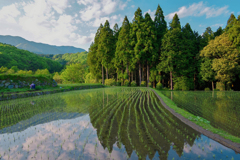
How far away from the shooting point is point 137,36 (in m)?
22.5

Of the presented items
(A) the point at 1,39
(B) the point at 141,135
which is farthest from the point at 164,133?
(A) the point at 1,39

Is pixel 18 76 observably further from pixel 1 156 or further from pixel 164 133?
pixel 164 133

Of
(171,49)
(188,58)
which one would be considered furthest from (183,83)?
(171,49)

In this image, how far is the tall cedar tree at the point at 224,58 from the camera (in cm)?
1717

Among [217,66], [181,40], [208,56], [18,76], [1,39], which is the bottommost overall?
[18,76]

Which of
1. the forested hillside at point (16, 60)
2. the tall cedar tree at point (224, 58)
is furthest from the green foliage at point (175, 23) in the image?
the forested hillside at point (16, 60)

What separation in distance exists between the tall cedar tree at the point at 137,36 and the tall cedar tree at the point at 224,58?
9.67m

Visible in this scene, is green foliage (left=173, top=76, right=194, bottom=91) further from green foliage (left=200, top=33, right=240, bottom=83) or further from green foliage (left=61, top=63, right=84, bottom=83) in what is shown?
green foliage (left=61, top=63, right=84, bottom=83)

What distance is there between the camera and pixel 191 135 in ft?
12.1

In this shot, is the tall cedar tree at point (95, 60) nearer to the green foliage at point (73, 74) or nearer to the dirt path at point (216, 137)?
the green foliage at point (73, 74)

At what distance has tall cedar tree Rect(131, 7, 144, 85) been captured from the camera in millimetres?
21812

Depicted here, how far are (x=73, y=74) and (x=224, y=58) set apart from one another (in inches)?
1288

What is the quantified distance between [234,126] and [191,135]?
5.79 ft

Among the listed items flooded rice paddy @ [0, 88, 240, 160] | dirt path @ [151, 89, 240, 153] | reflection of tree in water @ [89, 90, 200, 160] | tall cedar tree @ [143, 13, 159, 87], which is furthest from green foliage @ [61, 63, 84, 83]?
dirt path @ [151, 89, 240, 153]
